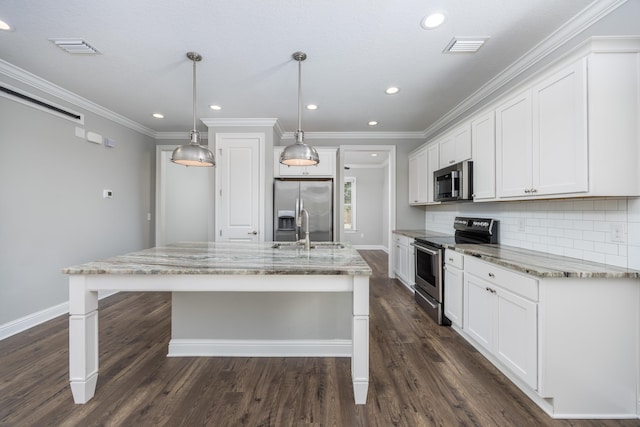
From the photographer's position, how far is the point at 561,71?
179 cm

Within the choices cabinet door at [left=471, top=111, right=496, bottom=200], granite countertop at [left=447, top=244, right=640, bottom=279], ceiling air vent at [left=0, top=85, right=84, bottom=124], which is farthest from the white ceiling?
granite countertop at [left=447, top=244, right=640, bottom=279]

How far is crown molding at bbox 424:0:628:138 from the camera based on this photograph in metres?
1.80

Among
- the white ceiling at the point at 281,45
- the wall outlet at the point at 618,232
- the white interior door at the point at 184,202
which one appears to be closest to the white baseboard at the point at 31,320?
the white ceiling at the point at 281,45

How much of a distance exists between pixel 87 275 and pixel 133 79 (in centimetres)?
225

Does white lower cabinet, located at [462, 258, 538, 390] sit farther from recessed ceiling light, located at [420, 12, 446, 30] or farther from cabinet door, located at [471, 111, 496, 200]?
recessed ceiling light, located at [420, 12, 446, 30]

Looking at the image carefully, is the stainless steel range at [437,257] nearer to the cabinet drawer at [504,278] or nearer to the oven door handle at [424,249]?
the oven door handle at [424,249]

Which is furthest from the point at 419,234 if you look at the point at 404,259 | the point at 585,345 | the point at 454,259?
the point at 585,345

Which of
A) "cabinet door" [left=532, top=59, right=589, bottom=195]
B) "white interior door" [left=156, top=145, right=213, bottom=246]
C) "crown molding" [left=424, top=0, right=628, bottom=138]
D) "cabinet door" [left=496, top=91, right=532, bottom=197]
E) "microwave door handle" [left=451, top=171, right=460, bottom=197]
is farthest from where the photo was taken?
"white interior door" [left=156, top=145, right=213, bottom=246]

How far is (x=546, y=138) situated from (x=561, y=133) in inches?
4.4

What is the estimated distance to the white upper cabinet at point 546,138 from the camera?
1.68 metres

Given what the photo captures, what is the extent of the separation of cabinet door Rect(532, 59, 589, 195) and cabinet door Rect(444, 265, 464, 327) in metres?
1.01

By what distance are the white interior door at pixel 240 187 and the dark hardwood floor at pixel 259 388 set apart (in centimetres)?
177

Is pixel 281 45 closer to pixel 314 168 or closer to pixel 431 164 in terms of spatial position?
pixel 314 168

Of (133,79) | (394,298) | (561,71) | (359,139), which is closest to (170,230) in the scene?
(133,79)
